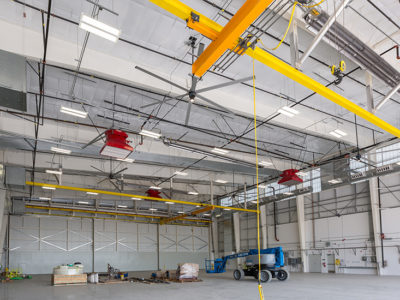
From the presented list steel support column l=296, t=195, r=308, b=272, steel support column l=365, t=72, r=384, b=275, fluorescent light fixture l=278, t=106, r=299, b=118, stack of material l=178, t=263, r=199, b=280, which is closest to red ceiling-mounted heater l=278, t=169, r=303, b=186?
steel support column l=365, t=72, r=384, b=275

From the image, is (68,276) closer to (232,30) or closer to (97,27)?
(97,27)

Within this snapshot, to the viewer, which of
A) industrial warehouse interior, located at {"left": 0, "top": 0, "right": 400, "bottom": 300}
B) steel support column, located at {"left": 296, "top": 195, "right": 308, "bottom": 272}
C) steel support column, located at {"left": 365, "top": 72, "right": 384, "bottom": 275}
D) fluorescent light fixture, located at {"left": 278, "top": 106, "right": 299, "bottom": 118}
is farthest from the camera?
steel support column, located at {"left": 296, "top": 195, "right": 308, "bottom": 272}

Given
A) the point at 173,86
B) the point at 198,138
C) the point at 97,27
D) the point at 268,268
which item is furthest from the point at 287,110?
the point at 268,268

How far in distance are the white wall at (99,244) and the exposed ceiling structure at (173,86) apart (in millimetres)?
12168

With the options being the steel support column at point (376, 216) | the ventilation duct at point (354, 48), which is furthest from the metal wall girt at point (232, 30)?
the steel support column at point (376, 216)

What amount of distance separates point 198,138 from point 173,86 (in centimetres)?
766

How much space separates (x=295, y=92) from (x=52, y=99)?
12.0 m

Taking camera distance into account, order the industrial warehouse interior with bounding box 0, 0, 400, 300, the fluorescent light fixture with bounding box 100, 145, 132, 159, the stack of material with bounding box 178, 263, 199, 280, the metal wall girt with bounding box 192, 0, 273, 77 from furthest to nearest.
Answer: the stack of material with bounding box 178, 263, 199, 280 → the fluorescent light fixture with bounding box 100, 145, 132, 159 → the industrial warehouse interior with bounding box 0, 0, 400, 300 → the metal wall girt with bounding box 192, 0, 273, 77

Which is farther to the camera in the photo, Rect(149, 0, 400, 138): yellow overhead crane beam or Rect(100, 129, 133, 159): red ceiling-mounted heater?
Rect(100, 129, 133, 159): red ceiling-mounted heater

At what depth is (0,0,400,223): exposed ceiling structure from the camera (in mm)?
10570

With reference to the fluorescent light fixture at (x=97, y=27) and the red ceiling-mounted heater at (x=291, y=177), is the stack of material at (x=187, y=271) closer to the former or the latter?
the red ceiling-mounted heater at (x=291, y=177)

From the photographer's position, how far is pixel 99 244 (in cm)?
3397

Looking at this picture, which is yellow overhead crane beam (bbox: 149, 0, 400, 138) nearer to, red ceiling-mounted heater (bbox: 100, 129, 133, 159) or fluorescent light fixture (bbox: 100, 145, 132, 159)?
A: red ceiling-mounted heater (bbox: 100, 129, 133, 159)

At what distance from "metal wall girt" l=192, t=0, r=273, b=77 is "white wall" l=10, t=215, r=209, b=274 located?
2899 centimetres
